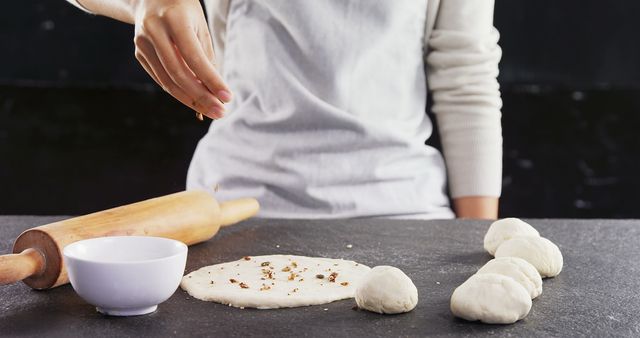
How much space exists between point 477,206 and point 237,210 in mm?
633

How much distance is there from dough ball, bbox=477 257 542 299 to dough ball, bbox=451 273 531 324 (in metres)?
0.07

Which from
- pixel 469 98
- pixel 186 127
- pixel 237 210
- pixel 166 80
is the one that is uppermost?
pixel 166 80

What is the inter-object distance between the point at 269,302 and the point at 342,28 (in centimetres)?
89

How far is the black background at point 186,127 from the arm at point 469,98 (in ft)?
3.55

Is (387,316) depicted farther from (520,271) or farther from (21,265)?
(21,265)

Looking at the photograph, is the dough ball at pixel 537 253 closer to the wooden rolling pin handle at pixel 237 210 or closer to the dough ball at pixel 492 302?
the dough ball at pixel 492 302

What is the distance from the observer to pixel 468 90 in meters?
1.96

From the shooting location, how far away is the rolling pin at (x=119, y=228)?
1.17 metres

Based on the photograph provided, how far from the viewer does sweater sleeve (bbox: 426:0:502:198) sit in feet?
6.40

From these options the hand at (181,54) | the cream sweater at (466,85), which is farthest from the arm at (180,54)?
the cream sweater at (466,85)

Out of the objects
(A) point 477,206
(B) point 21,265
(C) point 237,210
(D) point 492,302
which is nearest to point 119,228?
(B) point 21,265

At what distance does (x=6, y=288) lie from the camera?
1195 millimetres

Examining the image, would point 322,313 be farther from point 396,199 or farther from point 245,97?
point 245,97

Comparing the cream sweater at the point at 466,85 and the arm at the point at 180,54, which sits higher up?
the arm at the point at 180,54
